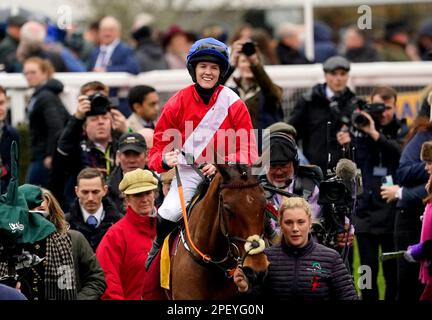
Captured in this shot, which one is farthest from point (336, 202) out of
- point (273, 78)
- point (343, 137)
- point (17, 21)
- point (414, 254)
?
point (17, 21)

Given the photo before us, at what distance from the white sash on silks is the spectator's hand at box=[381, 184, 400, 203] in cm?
295

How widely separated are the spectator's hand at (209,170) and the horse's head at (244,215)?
29 centimetres

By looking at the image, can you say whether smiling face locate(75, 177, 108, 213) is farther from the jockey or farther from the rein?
the rein

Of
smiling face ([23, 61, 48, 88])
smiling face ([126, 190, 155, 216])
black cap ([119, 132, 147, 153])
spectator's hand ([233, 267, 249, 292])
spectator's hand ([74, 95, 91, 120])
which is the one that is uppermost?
smiling face ([23, 61, 48, 88])

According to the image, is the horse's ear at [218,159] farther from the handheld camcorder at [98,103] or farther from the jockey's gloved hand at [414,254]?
the handheld camcorder at [98,103]

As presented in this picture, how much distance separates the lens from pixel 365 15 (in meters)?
13.5

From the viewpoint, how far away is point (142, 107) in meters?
15.3

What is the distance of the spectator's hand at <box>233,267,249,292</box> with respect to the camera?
34.9 feet

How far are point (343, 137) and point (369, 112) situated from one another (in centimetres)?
58

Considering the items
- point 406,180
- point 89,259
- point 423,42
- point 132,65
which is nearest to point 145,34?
point 132,65

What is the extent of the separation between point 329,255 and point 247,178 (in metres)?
0.83

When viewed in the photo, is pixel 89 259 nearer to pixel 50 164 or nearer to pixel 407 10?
pixel 50 164

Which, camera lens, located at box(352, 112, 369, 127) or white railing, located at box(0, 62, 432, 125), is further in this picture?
white railing, located at box(0, 62, 432, 125)

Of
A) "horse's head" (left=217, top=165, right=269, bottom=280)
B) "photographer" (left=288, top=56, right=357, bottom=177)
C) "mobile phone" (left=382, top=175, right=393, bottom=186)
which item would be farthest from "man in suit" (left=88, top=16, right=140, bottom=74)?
"horse's head" (left=217, top=165, right=269, bottom=280)
